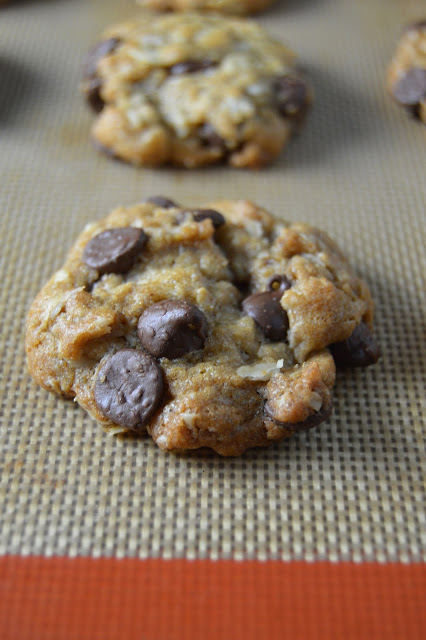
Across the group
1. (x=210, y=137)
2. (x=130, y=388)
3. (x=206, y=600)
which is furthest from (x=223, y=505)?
(x=210, y=137)

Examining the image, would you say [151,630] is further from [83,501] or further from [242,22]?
[242,22]

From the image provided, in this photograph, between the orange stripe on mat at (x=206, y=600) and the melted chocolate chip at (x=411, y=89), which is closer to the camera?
the orange stripe on mat at (x=206, y=600)

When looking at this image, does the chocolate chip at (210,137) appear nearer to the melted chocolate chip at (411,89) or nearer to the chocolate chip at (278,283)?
the melted chocolate chip at (411,89)

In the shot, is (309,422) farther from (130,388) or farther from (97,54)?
(97,54)

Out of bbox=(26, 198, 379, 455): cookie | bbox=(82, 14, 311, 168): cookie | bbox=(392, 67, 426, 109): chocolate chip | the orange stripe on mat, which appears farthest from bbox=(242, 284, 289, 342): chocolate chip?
bbox=(392, 67, 426, 109): chocolate chip

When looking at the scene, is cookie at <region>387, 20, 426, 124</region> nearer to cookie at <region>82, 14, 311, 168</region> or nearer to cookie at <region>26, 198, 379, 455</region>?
cookie at <region>82, 14, 311, 168</region>

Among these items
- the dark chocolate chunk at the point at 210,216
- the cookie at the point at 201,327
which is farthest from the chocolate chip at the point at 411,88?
the dark chocolate chunk at the point at 210,216

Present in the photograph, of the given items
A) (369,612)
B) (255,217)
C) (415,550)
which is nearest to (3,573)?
(369,612)
